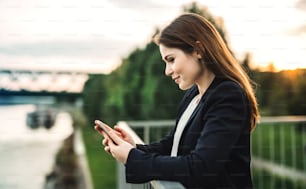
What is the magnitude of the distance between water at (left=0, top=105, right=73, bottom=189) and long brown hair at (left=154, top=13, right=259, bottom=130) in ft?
5.30

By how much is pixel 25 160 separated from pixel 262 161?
1.33 meters

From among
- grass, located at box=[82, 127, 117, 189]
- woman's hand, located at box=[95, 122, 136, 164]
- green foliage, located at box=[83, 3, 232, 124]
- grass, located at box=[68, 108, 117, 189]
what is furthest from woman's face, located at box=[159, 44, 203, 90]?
grass, located at box=[82, 127, 117, 189]

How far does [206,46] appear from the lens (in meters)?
1.13

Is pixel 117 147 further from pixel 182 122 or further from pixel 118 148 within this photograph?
pixel 182 122

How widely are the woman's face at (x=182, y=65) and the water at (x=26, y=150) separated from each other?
161 centimetres

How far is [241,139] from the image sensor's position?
3.50 feet

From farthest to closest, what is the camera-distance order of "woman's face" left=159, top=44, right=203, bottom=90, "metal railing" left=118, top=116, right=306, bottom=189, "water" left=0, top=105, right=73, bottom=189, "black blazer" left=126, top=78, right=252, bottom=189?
"metal railing" left=118, top=116, right=306, bottom=189
"water" left=0, top=105, right=73, bottom=189
"woman's face" left=159, top=44, right=203, bottom=90
"black blazer" left=126, top=78, right=252, bottom=189

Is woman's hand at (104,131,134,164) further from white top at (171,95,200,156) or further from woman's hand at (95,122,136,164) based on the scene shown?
white top at (171,95,200,156)

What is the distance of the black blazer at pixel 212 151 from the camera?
39.6 inches

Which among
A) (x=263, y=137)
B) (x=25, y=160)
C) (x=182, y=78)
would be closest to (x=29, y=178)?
(x=25, y=160)

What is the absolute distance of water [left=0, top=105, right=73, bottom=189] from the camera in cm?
296

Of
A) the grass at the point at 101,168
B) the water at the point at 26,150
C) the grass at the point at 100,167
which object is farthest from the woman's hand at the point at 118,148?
the grass at the point at 101,168

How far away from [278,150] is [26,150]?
54.5 inches

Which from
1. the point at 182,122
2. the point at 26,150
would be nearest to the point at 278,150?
the point at 26,150
